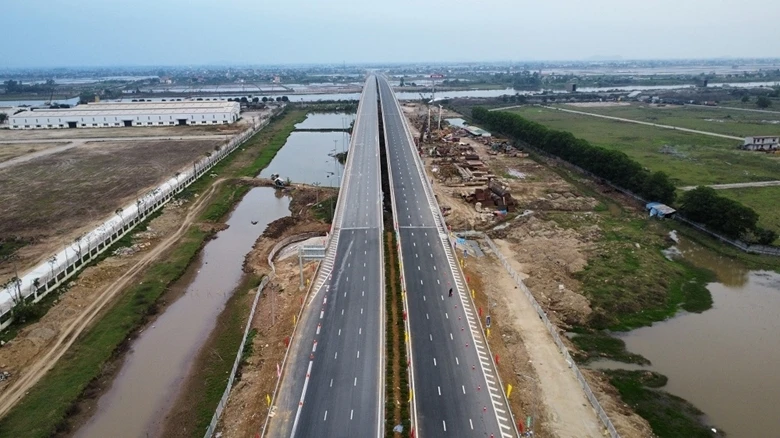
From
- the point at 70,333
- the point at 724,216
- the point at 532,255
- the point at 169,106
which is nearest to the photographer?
the point at 70,333

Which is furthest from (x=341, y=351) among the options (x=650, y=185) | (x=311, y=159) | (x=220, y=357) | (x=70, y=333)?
(x=311, y=159)

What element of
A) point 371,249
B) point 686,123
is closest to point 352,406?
point 371,249

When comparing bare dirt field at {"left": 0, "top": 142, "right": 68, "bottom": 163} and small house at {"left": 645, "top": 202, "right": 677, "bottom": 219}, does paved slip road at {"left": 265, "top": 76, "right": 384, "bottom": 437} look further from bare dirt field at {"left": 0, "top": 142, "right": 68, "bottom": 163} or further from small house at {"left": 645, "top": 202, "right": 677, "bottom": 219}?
bare dirt field at {"left": 0, "top": 142, "right": 68, "bottom": 163}

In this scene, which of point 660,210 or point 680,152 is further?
point 680,152

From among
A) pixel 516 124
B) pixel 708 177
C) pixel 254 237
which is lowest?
pixel 254 237

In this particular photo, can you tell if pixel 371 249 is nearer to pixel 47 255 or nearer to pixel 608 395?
pixel 608 395

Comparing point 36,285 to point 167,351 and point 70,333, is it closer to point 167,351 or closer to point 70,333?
point 70,333

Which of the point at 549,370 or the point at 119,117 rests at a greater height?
the point at 119,117
